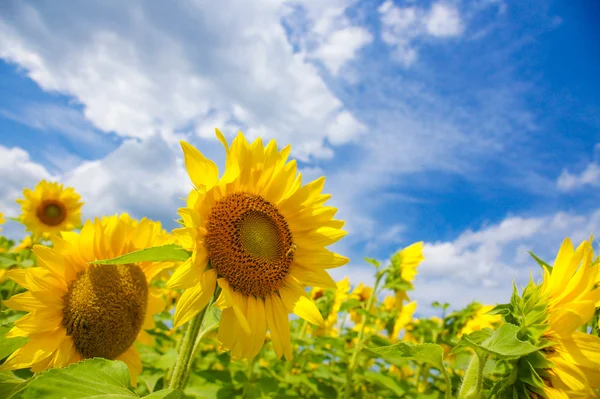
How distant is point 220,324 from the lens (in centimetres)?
205

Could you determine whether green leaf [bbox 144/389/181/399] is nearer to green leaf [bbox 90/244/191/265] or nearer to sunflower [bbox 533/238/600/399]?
green leaf [bbox 90/244/191/265]

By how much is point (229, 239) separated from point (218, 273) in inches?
6.8

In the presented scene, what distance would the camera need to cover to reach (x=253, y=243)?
2.29 meters

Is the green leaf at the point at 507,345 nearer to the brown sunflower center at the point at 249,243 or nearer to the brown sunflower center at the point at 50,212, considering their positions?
the brown sunflower center at the point at 249,243

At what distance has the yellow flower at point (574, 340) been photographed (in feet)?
6.09

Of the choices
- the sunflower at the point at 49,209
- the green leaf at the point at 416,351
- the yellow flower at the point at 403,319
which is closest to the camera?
the green leaf at the point at 416,351

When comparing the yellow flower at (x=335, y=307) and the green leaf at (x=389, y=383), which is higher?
the yellow flower at (x=335, y=307)

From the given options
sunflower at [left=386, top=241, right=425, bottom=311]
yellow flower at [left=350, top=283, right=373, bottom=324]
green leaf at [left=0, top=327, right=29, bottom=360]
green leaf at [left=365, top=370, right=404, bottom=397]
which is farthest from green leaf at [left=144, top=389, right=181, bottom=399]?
yellow flower at [left=350, top=283, right=373, bottom=324]

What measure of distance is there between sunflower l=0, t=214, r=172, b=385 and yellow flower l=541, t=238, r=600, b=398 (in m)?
2.12

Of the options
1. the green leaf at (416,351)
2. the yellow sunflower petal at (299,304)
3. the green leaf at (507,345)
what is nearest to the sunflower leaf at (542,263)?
the green leaf at (507,345)

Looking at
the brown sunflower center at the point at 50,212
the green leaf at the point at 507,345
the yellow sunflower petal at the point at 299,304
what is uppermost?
the brown sunflower center at the point at 50,212

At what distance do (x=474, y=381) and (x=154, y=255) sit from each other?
158 cm

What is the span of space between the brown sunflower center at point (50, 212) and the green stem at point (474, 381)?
26.3 ft

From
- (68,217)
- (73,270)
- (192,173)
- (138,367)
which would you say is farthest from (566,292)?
(68,217)
